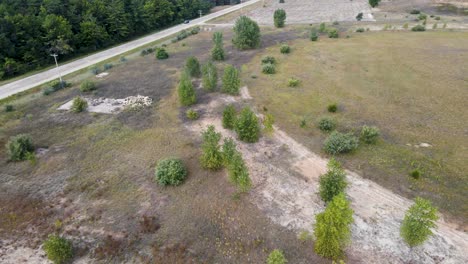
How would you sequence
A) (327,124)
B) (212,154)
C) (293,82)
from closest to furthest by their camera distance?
(212,154) → (327,124) → (293,82)

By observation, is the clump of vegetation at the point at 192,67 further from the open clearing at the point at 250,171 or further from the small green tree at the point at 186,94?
the small green tree at the point at 186,94

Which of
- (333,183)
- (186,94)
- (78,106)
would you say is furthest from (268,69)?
(333,183)

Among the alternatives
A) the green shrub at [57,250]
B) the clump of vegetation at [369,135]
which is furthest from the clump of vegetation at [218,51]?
the green shrub at [57,250]

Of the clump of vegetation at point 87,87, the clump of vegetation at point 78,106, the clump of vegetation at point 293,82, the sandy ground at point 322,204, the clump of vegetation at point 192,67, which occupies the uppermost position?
the clump of vegetation at point 192,67

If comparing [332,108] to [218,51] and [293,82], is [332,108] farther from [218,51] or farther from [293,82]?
[218,51]

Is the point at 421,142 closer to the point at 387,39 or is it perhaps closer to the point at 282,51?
the point at 282,51

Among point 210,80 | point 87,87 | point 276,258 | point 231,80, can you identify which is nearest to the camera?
point 276,258

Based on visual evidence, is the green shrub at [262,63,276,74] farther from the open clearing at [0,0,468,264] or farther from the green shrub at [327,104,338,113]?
the green shrub at [327,104,338,113]
